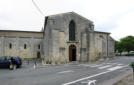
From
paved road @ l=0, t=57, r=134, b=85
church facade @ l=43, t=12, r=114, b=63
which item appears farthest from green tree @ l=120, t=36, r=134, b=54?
paved road @ l=0, t=57, r=134, b=85

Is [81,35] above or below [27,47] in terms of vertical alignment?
above

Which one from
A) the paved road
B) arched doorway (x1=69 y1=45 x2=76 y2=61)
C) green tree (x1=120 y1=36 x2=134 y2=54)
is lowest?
the paved road

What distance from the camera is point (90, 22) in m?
24.8

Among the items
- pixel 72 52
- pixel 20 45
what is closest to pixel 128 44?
pixel 72 52

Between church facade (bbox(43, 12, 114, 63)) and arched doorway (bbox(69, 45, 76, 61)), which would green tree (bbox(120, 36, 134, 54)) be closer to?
church facade (bbox(43, 12, 114, 63))

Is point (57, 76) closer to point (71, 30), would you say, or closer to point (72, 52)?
point (72, 52)

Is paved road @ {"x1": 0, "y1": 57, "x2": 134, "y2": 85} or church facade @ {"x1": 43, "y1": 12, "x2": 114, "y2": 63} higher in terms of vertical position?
church facade @ {"x1": 43, "y1": 12, "x2": 114, "y2": 63}

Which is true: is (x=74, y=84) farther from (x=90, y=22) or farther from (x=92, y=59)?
(x=90, y=22)

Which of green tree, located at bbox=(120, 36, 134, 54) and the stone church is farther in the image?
green tree, located at bbox=(120, 36, 134, 54)

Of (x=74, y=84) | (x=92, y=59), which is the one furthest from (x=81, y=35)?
(x=74, y=84)

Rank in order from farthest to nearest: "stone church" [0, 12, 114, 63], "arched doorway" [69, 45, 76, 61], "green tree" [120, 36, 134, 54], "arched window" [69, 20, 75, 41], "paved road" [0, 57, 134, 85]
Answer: "green tree" [120, 36, 134, 54], "arched window" [69, 20, 75, 41], "arched doorway" [69, 45, 76, 61], "stone church" [0, 12, 114, 63], "paved road" [0, 57, 134, 85]

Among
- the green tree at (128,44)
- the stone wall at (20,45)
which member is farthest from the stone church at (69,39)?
the green tree at (128,44)

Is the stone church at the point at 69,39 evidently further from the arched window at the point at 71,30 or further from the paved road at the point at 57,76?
the paved road at the point at 57,76

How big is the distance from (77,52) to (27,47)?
1803cm
